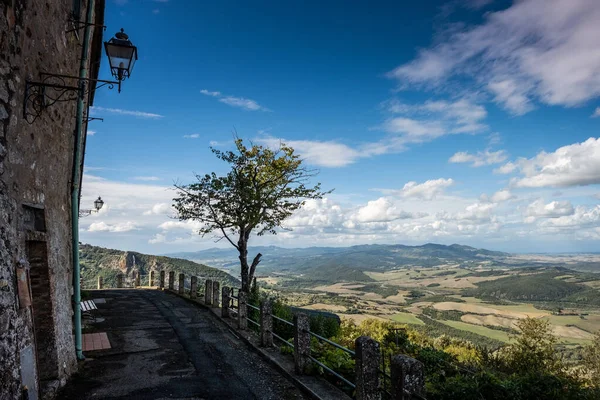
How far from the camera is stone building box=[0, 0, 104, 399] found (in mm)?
4359

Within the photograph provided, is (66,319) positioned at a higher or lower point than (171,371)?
higher

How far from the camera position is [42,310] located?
19.8ft

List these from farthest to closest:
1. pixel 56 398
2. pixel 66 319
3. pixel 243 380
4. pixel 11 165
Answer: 1. pixel 243 380
2. pixel 66 319
3. pixel 56 398
4. pixel 11 165

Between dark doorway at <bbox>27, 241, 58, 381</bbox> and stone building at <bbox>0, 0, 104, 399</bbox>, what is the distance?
0.01m

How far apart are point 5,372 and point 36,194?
8.70 feet

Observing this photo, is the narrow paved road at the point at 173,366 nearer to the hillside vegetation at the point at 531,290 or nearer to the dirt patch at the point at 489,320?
the dirt patch at the point at 489,320

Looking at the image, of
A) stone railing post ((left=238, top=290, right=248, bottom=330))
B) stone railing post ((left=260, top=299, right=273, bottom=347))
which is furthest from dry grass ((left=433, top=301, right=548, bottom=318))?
stone railing post ((left=260, top=299, right=273, bottom=347))

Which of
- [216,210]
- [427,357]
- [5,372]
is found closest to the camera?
[5,372]

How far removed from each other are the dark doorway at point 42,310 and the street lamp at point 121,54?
134 inches

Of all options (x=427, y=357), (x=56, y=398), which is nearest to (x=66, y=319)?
(x=56, y=398)

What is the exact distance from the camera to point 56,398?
20.1ft

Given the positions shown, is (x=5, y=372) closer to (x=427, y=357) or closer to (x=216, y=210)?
(x=216, y=210)

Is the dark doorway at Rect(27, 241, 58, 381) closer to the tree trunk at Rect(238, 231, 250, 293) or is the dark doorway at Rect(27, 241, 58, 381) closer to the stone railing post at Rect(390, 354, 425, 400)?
the stone railing post at Rect(390, 354, 425, 400)

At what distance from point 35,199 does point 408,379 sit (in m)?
6.01
